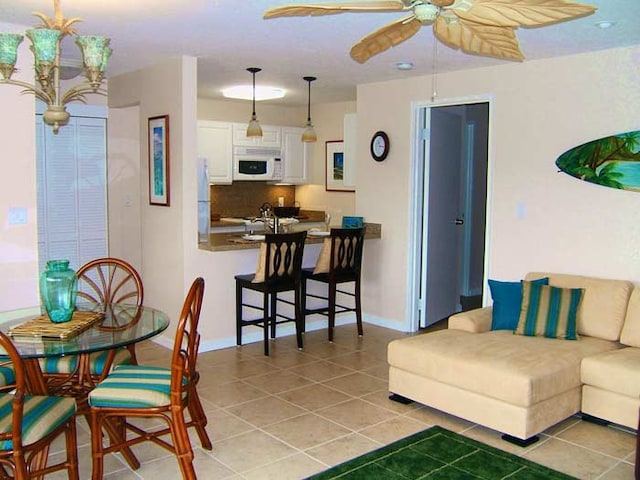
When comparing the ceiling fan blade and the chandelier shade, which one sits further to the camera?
the chandelier shade

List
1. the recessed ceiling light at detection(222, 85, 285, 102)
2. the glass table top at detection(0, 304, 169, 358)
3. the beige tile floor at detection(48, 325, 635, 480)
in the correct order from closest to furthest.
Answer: the glass table top at detection(0, 304, 169, 358)
the beige tile floor at detection(48, 325, 635, 480)
the recessed ceiling light at detection(222, 85, 285, 102)

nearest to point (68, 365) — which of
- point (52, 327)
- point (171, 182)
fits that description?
point (52, 327)

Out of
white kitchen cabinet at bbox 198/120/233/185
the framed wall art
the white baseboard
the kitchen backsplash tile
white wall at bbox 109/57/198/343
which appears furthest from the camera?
the kitchen backsplash tile

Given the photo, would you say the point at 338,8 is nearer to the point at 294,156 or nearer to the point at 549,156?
the point at 549,156

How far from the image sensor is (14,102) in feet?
13.6

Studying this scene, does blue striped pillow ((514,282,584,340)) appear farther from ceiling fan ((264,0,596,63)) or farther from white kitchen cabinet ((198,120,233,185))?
white kitchen cabinet ((198,120,233,185))

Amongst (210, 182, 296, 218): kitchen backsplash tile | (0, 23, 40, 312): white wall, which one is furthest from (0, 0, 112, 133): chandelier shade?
(210, 182, 296, 218): kitchen backsplash tile

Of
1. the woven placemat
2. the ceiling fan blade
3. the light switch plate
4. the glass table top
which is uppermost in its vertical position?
the ceiling fan blade

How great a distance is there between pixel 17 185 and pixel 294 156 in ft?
15.4

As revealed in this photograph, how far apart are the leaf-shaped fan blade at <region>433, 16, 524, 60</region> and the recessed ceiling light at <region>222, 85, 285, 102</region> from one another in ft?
13.2

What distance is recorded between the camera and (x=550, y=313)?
13.8 ft

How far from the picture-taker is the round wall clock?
6082 millimetres

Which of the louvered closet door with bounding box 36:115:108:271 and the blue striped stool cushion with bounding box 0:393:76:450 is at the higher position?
the louvered closet door with bounding box 36:115:108:271

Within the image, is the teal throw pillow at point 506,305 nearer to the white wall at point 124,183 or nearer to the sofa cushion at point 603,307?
the sofa cushion at point 603,307
